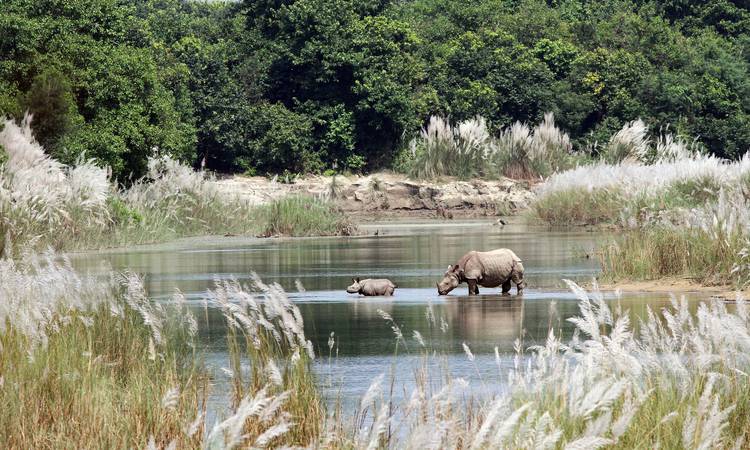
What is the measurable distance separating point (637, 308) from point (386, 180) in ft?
126

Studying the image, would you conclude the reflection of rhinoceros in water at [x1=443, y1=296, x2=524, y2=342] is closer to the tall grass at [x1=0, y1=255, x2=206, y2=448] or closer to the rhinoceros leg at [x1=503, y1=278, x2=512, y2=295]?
the rhinoceros leg at [x1=503, y1=278, x2=512, y2=295]

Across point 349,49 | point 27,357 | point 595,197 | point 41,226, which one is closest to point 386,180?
point 349,49

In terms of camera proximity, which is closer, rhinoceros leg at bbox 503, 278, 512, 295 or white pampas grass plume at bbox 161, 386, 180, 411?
white pampas grass plume at bbox 161, 386, 180, 411

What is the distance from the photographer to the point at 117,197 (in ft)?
111

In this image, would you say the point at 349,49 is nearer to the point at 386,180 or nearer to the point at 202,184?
the point at 386,180

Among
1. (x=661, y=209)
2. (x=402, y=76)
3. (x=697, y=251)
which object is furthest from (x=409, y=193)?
(x=697, y=251)

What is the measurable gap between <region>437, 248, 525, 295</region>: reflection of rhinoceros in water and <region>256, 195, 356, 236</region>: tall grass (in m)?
18.8

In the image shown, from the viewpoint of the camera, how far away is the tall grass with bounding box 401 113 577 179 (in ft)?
178

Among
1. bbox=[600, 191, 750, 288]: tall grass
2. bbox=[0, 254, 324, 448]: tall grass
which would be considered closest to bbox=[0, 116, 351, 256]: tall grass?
bbox=[0, 254, 324, 448]: tall grass

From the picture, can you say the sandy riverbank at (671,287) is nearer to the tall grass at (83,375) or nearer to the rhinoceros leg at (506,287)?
the rhinoceros leg at (506,287)

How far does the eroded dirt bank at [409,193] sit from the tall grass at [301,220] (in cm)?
1230

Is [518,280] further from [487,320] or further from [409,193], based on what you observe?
[409,193]

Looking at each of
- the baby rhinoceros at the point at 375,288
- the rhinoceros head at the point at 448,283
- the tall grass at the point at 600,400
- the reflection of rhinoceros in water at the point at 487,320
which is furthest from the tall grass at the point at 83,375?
the rhinoceros head at the point at 448,283

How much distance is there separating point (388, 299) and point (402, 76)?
131ft
